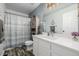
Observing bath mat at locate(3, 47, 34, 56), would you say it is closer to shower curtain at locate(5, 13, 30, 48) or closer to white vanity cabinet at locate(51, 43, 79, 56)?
shower curtain at locate(5, 13, 30, 48)

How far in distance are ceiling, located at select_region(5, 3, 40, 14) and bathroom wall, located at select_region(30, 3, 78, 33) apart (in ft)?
0.38

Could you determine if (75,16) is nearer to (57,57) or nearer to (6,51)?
(57,57)

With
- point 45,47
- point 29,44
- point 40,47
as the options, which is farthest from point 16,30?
point 45,47

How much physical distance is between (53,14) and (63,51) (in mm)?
1051

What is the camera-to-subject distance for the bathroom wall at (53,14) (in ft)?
5.88

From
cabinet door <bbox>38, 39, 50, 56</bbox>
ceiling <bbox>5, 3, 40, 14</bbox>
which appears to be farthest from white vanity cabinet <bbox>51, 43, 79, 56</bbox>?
ceiling <bbox>5, 3, 40, 14</bbox>

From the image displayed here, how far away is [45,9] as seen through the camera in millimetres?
2184

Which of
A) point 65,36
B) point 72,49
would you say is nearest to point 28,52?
point 65,36

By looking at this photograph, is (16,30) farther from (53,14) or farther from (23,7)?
(53,14)

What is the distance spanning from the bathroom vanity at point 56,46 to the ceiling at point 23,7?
2.47 ft

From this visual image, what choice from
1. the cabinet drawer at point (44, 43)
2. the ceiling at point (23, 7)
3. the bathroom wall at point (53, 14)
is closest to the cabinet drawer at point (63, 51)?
the cabinet drawer at point (44, 43)

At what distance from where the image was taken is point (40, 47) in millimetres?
1968

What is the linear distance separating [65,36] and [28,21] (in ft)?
3.45

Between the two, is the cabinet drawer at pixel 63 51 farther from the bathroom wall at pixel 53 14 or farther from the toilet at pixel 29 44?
the toilet at pixel 29 44
